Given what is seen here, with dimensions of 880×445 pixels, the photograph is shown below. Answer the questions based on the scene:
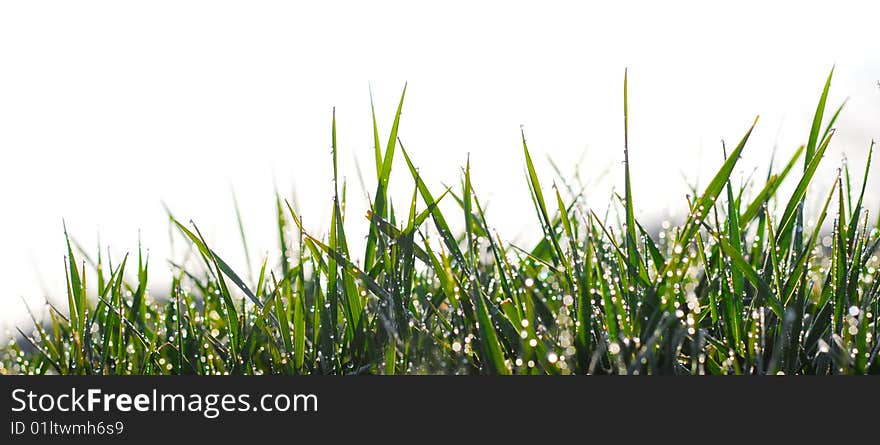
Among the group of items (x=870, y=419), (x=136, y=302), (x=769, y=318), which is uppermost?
(x=136, y=302)

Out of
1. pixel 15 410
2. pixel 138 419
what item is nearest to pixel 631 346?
pixel 138 419

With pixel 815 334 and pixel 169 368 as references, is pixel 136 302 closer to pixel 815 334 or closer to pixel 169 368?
pixel 169 368

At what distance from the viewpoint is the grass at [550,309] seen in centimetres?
75

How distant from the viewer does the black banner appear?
0.63 m

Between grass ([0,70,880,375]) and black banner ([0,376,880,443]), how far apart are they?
6cm

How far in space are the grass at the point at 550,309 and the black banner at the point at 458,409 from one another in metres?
0.06

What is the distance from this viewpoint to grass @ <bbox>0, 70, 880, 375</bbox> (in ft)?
2.45

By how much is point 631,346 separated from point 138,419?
1.49ft

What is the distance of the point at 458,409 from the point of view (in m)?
0.65

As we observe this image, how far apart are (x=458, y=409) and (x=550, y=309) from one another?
0.26 meters

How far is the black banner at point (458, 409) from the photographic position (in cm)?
63

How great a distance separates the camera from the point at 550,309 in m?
0.88

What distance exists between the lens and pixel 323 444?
65 cm

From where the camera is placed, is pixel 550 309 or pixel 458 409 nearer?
pixel 458 409
